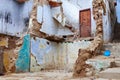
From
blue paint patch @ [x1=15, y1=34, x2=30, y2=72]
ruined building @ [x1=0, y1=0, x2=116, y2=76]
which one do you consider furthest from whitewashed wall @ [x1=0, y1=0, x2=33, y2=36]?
blue paint patch @ [x1=15, y1=34, x2=30, y2=72]

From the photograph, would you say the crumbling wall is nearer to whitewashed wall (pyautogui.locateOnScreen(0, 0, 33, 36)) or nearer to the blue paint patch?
the blue paint patch

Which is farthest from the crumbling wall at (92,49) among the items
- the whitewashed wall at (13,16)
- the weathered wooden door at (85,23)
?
the whitewashed wall at (13,16)

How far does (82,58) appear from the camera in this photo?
24.9ft

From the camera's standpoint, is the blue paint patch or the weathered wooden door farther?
the weathered wooden door

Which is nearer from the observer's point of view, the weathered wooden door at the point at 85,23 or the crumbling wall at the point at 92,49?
the crumbling wall at the point at 92,49

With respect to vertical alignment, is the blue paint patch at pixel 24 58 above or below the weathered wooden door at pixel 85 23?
below

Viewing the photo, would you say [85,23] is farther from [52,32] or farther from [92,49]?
[92,49]

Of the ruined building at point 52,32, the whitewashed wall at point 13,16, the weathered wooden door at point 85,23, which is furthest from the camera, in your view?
the whitewashed wall at point 13,16

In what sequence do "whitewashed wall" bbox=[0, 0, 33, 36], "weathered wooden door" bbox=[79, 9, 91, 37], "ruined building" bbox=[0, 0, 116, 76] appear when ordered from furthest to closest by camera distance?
1. "whitewashed wall" bbox=[0, 0, 33, 36]
2. "weathered wooden door" bbox=[79, 9, 91, 37]
3. "ruined building" bbox=[0, 0, 116, 76]

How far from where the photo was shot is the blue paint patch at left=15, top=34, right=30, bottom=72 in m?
11.2

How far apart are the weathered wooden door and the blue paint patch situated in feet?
15.0

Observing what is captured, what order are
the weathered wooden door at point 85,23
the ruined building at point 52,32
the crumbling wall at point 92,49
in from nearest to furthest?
the crumbling wall at point 92,49 < the ruined building at point 52,32 < the weathered wooden door at point 85,23

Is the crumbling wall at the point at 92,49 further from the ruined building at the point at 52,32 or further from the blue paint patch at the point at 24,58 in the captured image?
the blue paint patch at the point at 24,58

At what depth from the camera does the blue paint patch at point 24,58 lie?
36.8 ft
